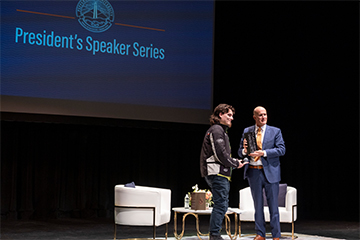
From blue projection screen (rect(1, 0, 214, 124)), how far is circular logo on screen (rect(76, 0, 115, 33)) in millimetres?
14

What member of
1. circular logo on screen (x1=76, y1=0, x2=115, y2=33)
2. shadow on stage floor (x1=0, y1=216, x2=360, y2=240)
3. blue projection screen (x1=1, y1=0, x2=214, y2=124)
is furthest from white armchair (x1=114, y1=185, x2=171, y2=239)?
circular logo on screen (x1=76, y1=0, x2=115, y2=33)

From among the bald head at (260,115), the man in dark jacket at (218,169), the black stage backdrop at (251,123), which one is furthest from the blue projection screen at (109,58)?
the man in dark jacket at (218,169)

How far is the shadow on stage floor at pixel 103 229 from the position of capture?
5.31 m

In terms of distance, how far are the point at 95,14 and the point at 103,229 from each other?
3.00 m

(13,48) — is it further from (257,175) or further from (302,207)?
(302,207)

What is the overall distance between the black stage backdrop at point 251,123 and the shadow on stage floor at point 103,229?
0.59m

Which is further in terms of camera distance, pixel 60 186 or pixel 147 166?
pixel 147 166

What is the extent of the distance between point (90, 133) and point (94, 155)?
363 mm

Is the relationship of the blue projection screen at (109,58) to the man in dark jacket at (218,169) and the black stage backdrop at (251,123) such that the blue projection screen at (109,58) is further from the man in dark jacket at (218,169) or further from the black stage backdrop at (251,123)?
the man in dark jacket at (218,169)

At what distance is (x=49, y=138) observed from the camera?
695 centimetres

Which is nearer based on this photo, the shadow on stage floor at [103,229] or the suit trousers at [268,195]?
the suit trousers at [268,195]

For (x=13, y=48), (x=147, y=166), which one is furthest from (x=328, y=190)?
(x=13, y=48)

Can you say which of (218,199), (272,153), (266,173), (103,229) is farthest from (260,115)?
(103,229)

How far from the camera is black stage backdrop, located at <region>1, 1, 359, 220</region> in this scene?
7.04m
